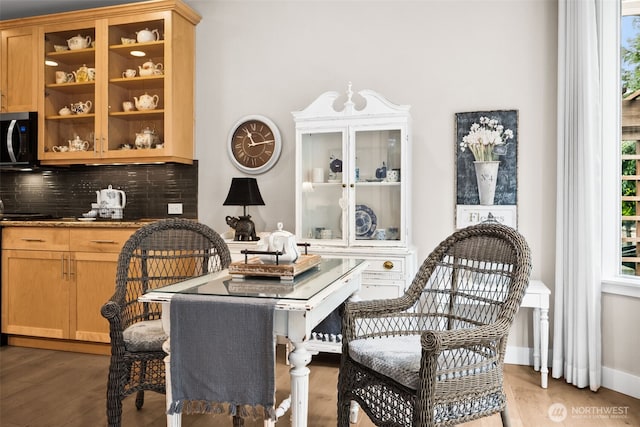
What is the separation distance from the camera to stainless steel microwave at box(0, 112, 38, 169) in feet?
13.2

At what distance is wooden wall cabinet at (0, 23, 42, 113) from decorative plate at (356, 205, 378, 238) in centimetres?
292

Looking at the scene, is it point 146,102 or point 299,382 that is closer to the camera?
point 299,382

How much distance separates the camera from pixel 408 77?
3.60 metres

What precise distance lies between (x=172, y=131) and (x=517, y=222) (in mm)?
2679

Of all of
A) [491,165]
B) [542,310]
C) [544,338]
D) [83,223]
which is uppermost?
[491,165]

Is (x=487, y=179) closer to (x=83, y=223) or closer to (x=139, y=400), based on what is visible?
(x=139, y=400)

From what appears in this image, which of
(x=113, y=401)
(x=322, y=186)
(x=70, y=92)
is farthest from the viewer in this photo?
(x=70, y=92)

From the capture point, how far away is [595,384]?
2.87 meters

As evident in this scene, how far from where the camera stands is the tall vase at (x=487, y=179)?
3318 mm

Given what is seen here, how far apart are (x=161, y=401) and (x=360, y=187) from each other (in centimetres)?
184

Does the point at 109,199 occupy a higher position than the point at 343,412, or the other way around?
the point at 109,199

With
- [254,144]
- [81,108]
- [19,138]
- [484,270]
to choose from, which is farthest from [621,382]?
[19,138]

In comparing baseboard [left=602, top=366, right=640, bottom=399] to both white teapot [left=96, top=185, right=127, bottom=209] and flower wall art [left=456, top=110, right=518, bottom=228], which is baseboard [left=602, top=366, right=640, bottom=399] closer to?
flower wall art [left=456, top=110, right=518, bottom=228]

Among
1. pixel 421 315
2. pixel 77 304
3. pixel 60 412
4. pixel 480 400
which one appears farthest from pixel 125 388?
pixel 77 304
